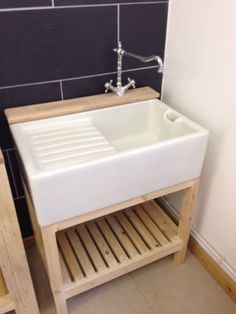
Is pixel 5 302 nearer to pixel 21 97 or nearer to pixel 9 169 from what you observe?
pixel 9 169

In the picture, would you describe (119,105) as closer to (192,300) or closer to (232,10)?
(232,10)

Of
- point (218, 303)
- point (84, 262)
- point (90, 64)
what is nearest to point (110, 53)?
point (90, 64)

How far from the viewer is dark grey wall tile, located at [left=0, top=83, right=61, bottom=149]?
1.14 m

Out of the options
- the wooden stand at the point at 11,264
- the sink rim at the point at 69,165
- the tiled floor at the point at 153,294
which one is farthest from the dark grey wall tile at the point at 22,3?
the tiled floor at the point at 153,294

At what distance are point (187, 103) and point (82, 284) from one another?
0.89m

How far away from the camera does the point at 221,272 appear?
1328mm

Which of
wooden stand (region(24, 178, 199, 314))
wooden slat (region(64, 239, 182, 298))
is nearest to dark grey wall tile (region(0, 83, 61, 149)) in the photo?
wooden stand (region(24, 178, 199, 314))

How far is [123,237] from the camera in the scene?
1.37 m

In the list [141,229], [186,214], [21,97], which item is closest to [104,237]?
[141,229]

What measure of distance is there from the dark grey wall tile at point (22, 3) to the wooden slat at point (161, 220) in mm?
1039

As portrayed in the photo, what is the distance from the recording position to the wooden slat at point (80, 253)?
1.20 m

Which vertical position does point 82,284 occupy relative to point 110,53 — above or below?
below

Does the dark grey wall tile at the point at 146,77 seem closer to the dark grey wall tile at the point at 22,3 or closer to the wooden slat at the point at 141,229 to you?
the dark grey wall tile at the point at 22,3

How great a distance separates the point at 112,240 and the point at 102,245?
54 mm
